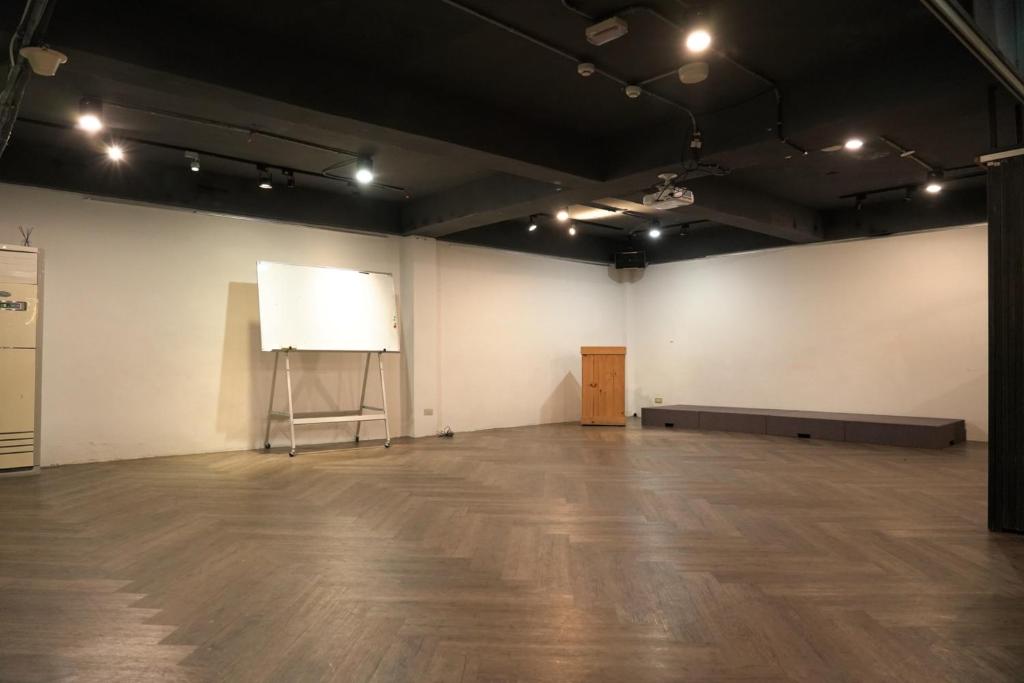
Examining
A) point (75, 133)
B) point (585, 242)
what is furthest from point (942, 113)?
point (75, 133)

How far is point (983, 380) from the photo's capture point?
22.0 feet

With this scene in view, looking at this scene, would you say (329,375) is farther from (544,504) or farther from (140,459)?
(544,504)

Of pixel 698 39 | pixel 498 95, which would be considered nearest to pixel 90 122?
pixel 498 95

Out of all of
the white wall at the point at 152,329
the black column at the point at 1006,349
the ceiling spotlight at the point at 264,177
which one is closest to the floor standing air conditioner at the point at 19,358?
the white wall at the point at 152,329

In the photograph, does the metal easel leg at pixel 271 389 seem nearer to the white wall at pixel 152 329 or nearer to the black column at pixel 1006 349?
the white wall at pixel 152 329

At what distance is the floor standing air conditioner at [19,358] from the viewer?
4836 millimetres

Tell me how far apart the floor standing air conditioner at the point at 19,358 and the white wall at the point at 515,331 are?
417cm

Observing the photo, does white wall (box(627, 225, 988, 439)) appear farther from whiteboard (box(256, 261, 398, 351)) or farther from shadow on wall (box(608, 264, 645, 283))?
whiteboard (box(256, 261, 398, 351))

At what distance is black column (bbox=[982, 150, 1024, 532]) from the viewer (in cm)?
324

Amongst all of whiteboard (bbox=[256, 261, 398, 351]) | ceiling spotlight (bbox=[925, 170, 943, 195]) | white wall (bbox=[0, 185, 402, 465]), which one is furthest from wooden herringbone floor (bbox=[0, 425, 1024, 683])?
ceiling spotlight (bbox=[925, 170, 943, 195])

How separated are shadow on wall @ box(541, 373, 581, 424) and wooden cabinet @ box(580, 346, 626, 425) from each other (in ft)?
1.90

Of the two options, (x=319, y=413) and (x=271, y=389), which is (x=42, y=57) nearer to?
(x=271, y=389)

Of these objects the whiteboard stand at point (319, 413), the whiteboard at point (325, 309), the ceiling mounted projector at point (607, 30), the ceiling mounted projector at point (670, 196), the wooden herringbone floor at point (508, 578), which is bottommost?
the wooden herringbone floor at point (508, 578)

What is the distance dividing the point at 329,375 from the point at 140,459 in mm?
2033
